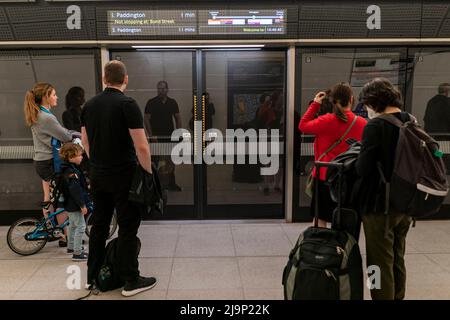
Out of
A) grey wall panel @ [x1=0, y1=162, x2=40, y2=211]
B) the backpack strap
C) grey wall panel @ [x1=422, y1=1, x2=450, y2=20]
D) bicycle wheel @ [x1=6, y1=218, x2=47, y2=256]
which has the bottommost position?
bicycle wheel @ [x1=6, y1=218, x2=47, y2=256]

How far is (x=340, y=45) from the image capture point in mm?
5070

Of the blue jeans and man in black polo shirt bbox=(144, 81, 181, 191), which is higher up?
man in black polo shirt bbox=(144, 81, 181, 191)

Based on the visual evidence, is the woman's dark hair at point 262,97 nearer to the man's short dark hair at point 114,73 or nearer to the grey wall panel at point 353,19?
the grey wall panel at point 353,19

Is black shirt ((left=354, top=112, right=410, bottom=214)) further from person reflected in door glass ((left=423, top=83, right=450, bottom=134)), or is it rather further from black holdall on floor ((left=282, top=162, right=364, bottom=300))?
person reflected in door glass ((left=423, top=83, right=450, bottom=134))

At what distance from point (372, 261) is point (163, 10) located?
11.8 feet

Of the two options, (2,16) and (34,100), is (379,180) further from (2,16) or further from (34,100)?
(2,16)

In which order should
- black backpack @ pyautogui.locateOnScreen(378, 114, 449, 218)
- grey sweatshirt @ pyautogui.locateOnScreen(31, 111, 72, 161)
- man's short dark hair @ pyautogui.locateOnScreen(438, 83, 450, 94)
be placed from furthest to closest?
man's short dark hair @ pyautogui.locateOnScreen(438, 83, 450, 94)
grey sweatshirt @ pyautogui.locateOnScreen(31, 111, 72, 161)
black backpack @ pyautogui.locateOnScreen(378, 114, 449, 218)

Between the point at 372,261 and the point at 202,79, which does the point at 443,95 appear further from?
the point at 372,261

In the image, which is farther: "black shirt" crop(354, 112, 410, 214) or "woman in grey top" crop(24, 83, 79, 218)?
"woman in grey top" crop(24, 83, 79, 218)

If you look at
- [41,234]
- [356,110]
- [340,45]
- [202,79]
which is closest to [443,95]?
[356,110]

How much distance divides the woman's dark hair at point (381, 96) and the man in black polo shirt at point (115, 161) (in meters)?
1.63

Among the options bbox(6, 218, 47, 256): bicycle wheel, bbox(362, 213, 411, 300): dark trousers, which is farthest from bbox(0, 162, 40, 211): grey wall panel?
bbox(362, 213, 411, 300): dark trousers

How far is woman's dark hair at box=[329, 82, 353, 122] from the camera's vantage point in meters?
3.43

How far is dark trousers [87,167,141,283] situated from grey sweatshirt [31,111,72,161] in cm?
120
